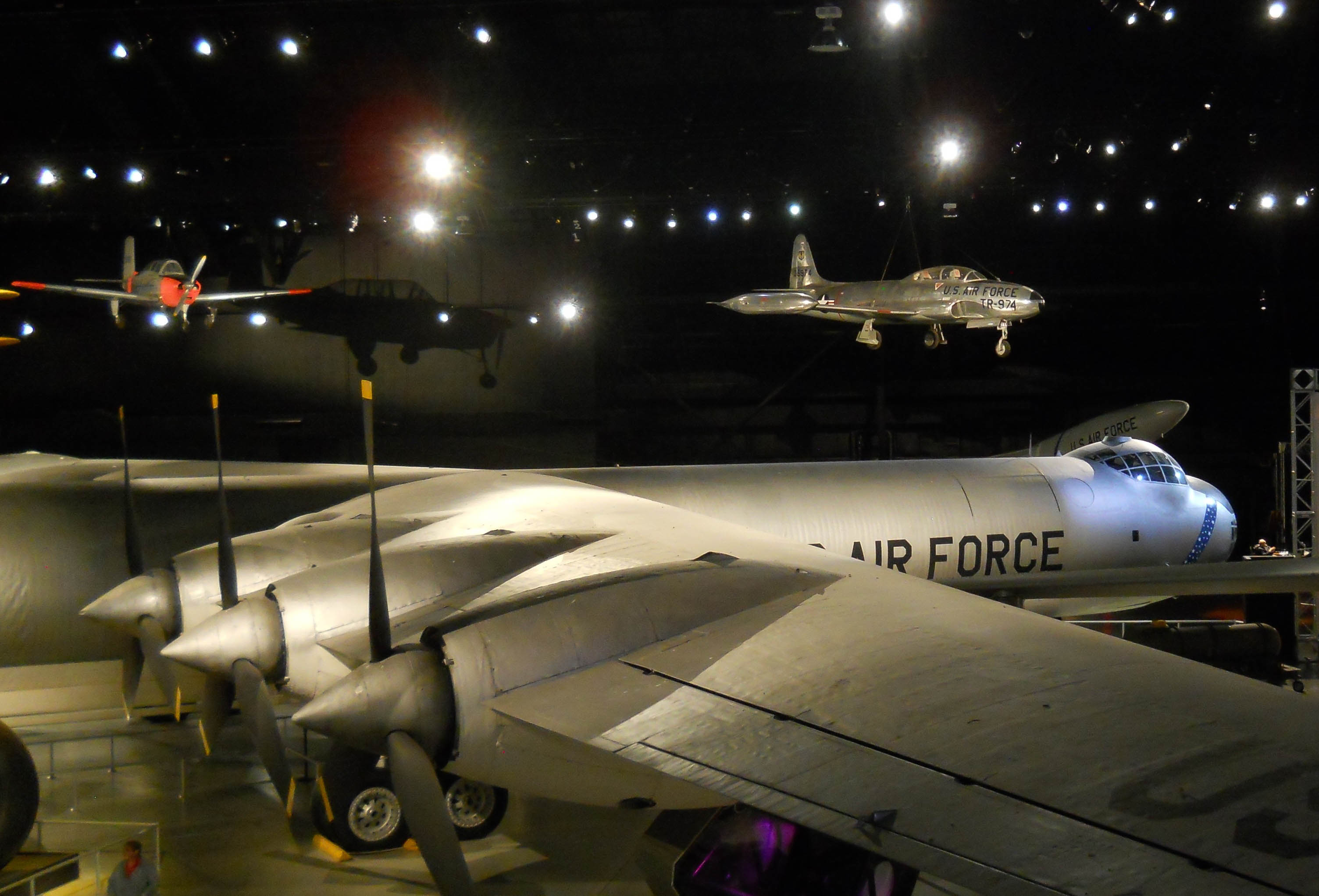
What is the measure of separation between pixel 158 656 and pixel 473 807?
2.88 m

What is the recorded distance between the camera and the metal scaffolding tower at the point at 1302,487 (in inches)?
510

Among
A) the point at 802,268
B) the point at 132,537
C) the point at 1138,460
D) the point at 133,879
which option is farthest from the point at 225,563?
the point at 1138,460

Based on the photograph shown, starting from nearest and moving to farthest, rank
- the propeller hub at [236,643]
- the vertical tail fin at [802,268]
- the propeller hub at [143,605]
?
1. the propeller hub at [236,643]
2. the propeller hub at [143,605]
3. the vertical tail fin at [802,268]

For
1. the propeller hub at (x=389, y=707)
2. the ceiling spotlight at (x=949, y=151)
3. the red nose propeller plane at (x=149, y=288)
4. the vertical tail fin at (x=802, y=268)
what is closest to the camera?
the propeller hub at (x=389, y=707)

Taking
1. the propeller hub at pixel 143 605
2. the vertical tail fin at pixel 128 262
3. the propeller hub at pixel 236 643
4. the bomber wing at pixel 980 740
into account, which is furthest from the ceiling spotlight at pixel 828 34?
the vertical tail fin at pixel 128 262

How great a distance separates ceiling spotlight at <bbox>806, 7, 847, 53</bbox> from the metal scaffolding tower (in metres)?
8.06

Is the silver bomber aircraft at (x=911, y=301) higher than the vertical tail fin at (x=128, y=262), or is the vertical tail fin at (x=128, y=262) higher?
the vertical tail fin at (x=128, y=262)

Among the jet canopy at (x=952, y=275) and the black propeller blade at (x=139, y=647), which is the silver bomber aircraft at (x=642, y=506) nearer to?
the black propeller blade at (x=139, y=647)

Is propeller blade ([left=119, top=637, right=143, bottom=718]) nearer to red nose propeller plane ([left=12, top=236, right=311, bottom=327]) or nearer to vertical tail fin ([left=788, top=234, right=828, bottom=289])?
red nose propeller plane ([left=12, top=236, right=311, bottom=327])

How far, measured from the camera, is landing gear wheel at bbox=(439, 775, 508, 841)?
810 cm

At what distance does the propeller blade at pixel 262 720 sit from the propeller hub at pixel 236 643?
8 cm

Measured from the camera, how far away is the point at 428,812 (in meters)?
4.37

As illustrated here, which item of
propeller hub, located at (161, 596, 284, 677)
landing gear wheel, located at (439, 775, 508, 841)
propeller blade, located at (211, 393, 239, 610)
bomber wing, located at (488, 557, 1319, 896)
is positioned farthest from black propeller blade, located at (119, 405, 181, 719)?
bomber wing, located at (488, 557, 1319, 896)

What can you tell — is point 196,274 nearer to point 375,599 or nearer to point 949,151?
point 375,599
